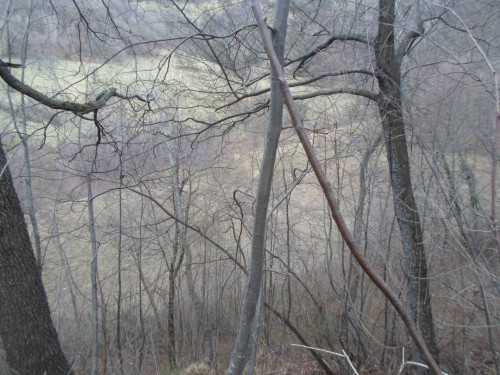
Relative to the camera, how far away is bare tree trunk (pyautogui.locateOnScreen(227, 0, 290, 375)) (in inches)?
64.1

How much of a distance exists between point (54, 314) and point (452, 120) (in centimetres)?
879

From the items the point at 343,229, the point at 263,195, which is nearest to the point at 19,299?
the point at 263,195

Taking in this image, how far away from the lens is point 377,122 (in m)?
5.09

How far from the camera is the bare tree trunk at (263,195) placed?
5.34 ft

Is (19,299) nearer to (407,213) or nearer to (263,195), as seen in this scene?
(263,195)

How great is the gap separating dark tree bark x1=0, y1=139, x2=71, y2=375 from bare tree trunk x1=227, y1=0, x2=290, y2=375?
293cm

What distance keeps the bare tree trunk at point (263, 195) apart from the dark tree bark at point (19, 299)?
2928mm

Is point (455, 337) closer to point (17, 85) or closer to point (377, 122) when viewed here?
point (377, 122)

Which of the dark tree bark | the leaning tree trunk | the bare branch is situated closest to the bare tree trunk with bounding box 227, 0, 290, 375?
the bare branch

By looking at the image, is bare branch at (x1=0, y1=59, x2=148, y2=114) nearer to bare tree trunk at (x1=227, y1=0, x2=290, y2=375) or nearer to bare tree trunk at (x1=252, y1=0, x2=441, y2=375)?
bare tree trunk at (x1=227, y1=0, x2=290, y2=375)

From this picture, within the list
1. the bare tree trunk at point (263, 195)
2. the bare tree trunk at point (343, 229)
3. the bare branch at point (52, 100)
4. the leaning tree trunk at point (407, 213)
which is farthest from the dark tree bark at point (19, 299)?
the leaning tree trunk at point (407, 213)

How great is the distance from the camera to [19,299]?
3.88 m

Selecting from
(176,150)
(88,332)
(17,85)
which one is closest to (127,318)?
(88,332)

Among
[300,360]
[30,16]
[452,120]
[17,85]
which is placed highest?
[30,16]
